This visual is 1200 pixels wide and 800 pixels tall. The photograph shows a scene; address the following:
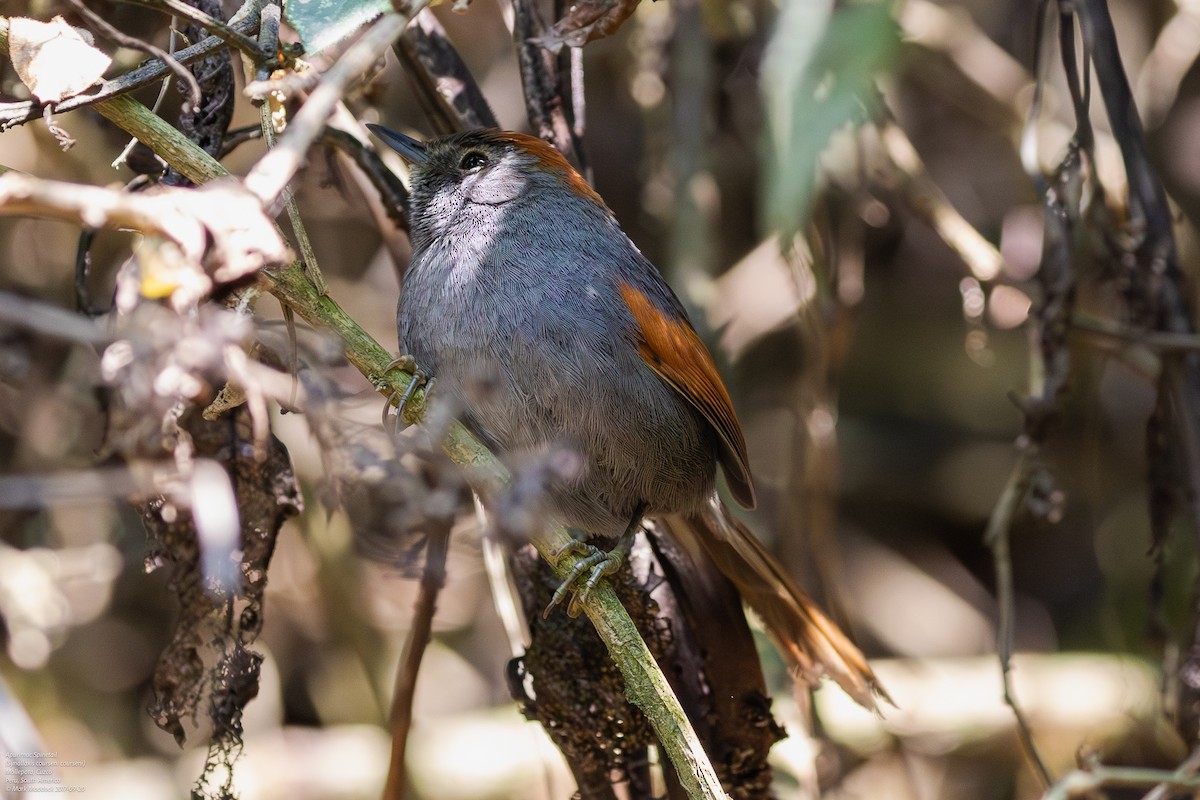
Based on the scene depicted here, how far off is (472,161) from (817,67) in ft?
3.44

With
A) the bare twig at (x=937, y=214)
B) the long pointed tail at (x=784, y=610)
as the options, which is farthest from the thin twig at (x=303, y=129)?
the bare twig at (x=937, y=214)

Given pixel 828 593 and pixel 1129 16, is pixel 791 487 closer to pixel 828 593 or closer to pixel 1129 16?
pixel 828 593

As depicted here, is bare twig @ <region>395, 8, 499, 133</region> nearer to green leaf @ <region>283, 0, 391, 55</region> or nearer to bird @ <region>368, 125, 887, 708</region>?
bird @ <region>368, 125, 887, 708</region>

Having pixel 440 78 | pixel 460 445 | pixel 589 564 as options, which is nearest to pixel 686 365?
pixel 589 564

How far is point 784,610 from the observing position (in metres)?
3.13

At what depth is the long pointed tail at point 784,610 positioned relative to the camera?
121 inches

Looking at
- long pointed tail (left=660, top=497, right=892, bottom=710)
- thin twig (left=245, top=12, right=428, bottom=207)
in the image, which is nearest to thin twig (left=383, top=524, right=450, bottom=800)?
long pointed tail (left=660, top=497, right=892, bottom=710)

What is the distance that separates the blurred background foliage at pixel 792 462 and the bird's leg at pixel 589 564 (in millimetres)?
598

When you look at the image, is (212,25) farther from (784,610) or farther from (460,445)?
(784,610)

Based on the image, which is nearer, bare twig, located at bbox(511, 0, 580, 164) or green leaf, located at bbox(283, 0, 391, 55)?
green leaf, located at bbox(283, 0, 391, 55)

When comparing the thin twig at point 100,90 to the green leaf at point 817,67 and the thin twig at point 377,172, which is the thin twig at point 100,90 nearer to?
the thin twig at point 377,172

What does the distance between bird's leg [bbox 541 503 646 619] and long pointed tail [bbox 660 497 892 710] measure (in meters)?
0.31

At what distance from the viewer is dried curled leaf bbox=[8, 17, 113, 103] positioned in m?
1.93

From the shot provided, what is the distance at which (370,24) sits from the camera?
222cm
